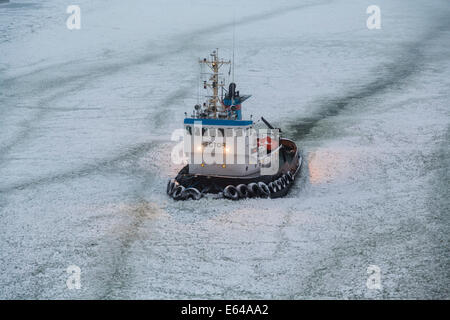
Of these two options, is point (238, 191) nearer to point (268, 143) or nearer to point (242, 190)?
point (242, 190)

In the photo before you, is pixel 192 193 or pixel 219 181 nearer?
pixel 192 193

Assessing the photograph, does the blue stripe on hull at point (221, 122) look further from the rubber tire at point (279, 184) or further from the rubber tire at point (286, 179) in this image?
the rubber tire at point (286, 179)

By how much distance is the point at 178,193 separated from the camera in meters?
12.7

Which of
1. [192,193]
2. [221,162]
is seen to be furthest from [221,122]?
[192,193]

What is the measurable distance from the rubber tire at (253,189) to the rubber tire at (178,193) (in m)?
1.68

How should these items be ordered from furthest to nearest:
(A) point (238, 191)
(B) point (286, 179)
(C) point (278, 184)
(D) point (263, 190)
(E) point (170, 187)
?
(B) point (286, 179) → (E) point (170, 187) → (C) point (278, 184) → (D) point (263, 190) → (A) point (238, 191)

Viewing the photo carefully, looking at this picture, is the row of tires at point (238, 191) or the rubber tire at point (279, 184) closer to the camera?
the row of tires at point (238, 191)

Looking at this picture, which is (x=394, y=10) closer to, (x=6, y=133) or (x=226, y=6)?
(x=226, y=6)

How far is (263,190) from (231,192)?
82cm

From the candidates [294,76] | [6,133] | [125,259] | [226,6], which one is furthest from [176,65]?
[125,259]

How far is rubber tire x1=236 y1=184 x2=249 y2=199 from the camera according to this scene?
12484 mm

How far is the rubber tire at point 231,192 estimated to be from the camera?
1248cm

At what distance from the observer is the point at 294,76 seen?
26.0m

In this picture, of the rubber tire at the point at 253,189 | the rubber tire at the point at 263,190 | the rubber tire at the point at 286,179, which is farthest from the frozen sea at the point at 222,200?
the rubber tire at the point at 286,179
